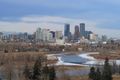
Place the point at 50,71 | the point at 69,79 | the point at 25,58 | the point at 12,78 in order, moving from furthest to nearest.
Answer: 1. the point at 25,58
2. the point at 69,79
3. the point at 12,78
4. the point at 50,71

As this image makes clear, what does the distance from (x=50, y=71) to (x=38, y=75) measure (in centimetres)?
261

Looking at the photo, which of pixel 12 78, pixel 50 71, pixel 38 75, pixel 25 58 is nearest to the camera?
pixel 38 75

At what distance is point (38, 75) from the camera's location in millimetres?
34719

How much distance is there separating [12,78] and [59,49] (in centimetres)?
10574

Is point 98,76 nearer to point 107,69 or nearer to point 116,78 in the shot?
point 107,69

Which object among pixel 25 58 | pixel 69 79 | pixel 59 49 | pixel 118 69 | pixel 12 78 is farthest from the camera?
pixel 59 49

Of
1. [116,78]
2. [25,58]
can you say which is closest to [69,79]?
[116,78]

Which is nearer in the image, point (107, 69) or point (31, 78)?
point (107, 69)

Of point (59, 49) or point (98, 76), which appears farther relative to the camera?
point (59, 49)

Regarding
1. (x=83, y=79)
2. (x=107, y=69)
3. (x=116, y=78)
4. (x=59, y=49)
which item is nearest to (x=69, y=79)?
(x=83, y=79)

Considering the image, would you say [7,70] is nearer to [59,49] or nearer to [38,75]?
[38,75]

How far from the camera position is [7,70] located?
43875 mm

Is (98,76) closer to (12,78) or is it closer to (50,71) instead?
(50,71)

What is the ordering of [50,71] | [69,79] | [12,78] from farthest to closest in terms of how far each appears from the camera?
[69,79]
[12,78]
[50,71]
